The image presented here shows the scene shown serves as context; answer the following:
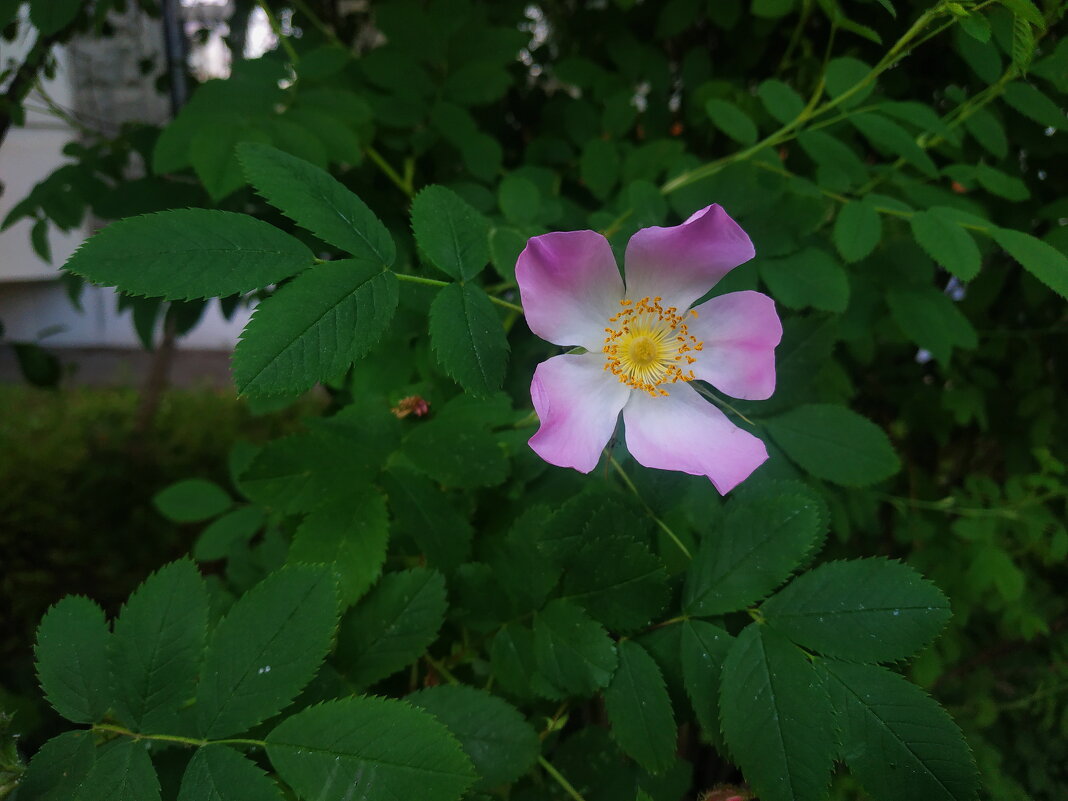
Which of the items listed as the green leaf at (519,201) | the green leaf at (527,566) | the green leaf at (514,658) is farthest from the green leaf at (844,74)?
the green leaf at (514,658)

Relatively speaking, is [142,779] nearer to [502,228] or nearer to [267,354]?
[267,354]

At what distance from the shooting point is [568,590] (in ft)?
1.98

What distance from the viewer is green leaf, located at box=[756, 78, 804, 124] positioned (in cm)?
81

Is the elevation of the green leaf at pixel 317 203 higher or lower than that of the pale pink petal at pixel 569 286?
higher

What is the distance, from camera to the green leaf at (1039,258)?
599 millimetres

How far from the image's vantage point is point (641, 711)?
54 cm

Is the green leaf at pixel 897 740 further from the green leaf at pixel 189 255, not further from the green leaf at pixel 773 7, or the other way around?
the green leaf at pixel 773 7

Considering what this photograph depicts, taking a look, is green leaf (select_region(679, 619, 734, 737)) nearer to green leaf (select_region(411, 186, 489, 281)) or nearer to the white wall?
Answer: green leaf (select_region(411, 186, 489, 281))

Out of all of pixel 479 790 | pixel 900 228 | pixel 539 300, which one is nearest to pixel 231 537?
pixel 479 790

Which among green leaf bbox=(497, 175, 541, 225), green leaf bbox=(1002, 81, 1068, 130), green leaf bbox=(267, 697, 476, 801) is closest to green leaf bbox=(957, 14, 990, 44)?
green leaf bbox=(1002, 81, 1068, 130)

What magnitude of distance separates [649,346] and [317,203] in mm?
302

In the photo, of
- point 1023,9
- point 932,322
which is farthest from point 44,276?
point 1023,9

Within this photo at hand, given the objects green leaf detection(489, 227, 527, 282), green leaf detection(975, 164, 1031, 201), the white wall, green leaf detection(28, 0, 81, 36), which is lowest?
the white wall

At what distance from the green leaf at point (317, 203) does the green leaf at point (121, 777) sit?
1.29 feet
